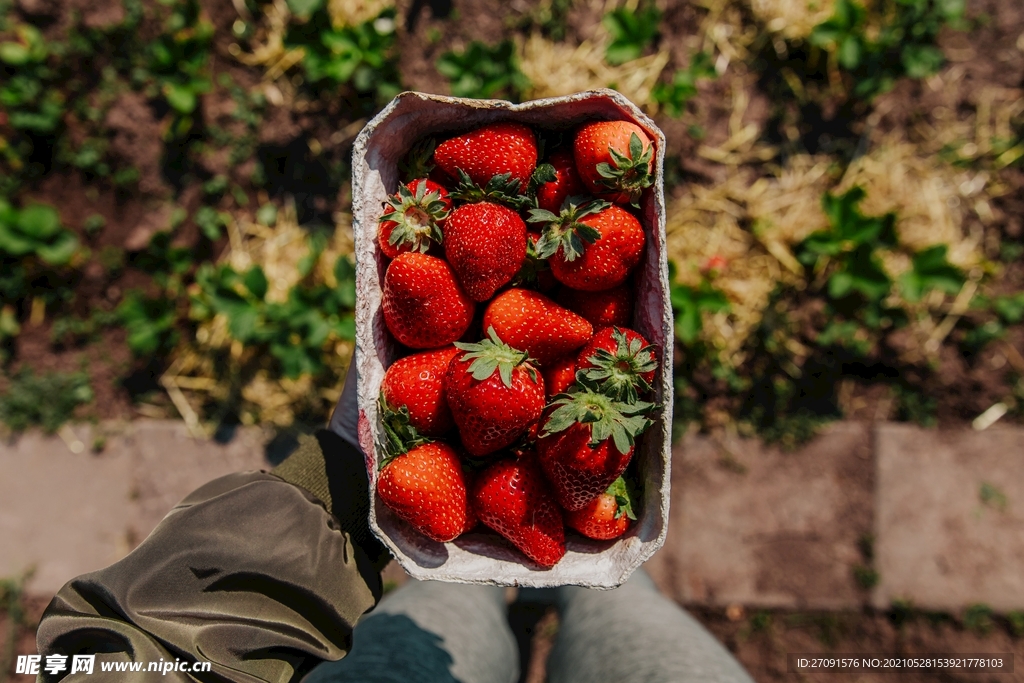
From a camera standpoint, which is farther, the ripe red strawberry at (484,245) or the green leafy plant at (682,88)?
the green leafy plant at (682,88)

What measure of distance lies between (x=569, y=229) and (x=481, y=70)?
133 cm

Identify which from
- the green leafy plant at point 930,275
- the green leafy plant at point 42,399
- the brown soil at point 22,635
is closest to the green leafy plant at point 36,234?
the green leafy plant at point 42,399

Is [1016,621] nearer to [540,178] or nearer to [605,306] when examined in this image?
[605,306]

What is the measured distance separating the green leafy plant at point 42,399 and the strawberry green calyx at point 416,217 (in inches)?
84.8

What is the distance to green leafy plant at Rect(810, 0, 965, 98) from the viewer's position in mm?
2324

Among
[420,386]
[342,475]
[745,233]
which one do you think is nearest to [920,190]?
[745,233]

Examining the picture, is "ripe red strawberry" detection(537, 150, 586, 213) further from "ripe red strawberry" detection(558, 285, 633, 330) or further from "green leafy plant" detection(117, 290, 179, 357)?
"green leafy plant" detection(117, 290, 179, 357)

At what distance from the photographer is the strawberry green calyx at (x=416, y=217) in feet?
3.95

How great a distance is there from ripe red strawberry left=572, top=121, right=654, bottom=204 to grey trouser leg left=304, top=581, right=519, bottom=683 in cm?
128

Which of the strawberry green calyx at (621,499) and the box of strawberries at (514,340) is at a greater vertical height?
the box of strawberries at (514,340)

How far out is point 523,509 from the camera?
1223 mm

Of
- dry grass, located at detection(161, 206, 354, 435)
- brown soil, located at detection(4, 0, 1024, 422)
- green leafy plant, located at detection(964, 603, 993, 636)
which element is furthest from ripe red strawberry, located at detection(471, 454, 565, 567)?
green leafy plant, located at detection(964, 603, 993, 636)

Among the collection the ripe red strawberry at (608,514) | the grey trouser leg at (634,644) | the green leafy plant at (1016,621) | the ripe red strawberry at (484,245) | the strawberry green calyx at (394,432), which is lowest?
the green leafy plant at (1016,621)

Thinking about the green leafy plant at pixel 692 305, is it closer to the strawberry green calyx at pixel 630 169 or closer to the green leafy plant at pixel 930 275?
the green leafy plant at pixel 930 275
